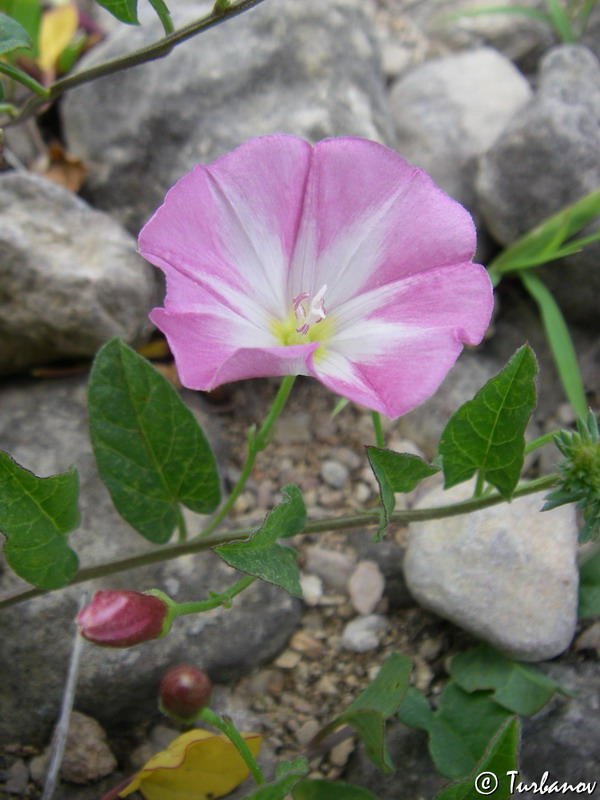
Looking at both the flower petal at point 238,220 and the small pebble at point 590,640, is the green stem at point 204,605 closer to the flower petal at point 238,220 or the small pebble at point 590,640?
the flower petal at point 238,220

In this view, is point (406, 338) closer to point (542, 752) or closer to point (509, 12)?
point (542, 752)

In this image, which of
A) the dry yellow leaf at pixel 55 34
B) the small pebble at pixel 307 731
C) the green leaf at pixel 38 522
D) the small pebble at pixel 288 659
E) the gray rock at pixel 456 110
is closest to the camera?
the green leaf at pixel 38 522

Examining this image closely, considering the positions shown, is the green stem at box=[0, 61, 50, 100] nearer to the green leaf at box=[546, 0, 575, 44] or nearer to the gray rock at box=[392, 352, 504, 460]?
the gray rock at box=[392, 352, 504, 460]

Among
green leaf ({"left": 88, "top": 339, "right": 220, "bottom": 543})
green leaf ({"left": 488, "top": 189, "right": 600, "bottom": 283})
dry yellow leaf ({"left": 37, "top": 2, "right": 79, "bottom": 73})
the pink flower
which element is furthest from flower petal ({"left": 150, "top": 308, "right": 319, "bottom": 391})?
dry yellow leaf ({"left": 37, "top": 2, "right": 79, "bottom": 73})

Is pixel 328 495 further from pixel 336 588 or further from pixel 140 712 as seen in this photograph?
pixel 140 712

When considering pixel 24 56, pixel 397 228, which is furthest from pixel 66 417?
pixel 24 56

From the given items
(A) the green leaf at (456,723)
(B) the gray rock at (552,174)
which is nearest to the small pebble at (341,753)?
(A) the green leaf at (456,723)
